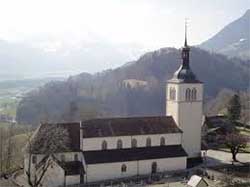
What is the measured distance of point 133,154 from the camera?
38.6m

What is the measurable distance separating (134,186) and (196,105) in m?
10.9

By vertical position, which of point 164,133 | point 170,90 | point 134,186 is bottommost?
point 134,186

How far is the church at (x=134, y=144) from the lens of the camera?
3662 cm

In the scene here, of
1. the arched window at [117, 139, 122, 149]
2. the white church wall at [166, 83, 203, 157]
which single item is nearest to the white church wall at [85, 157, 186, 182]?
the arched window at [117, 139, 122, 149]

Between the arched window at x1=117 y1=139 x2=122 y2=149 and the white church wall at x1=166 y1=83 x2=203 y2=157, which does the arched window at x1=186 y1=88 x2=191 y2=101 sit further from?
the arched window at x1=117 y1=139 x2=122 y2=149

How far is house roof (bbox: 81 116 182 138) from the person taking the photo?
38.2 m

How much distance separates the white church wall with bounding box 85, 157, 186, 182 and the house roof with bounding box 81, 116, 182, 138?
2.45 m

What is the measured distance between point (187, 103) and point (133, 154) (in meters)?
7.31

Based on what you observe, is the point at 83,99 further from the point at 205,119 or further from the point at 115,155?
the point at 115,155

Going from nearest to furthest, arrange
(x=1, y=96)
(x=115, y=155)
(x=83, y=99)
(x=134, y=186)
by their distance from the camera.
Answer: (x=134, y=186), (x=115, y=155), (x=83, y=99), (x=1, y=96)

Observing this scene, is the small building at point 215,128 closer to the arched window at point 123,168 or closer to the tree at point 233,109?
the tree at point 233,109

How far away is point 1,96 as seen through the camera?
147375 mm

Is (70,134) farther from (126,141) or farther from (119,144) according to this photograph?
(126,141)

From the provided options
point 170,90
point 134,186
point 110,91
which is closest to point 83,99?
point 110,91
